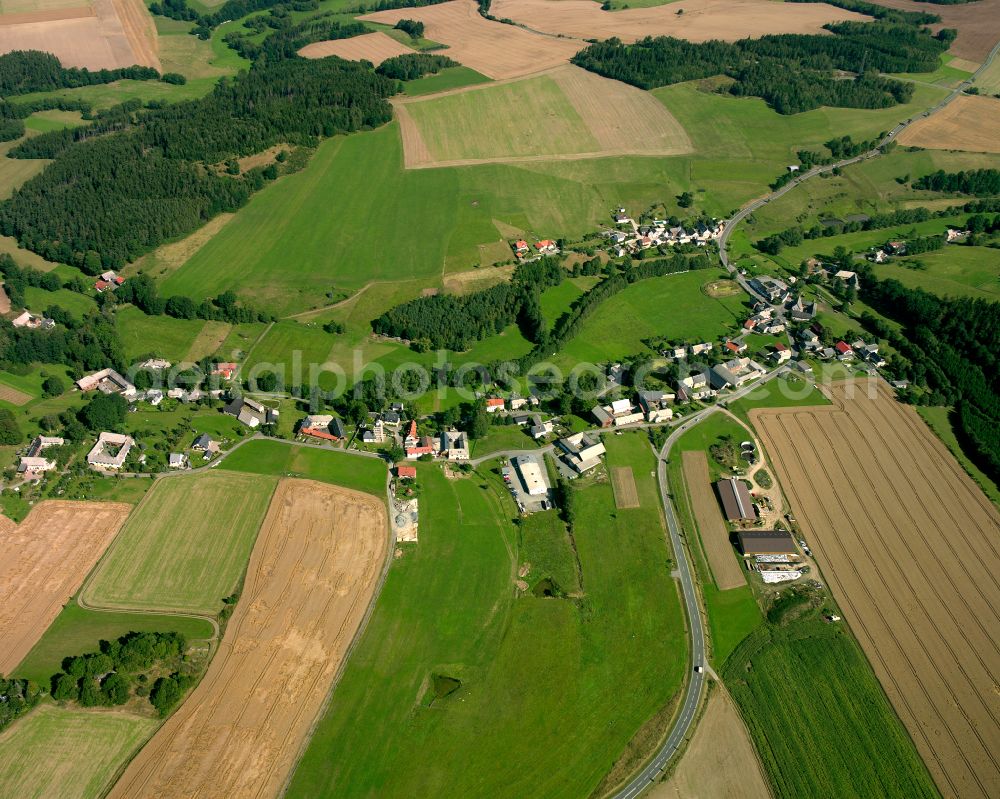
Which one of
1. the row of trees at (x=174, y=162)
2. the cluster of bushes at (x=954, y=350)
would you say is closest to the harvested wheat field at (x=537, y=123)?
the row of trees at (x=174, y=162)

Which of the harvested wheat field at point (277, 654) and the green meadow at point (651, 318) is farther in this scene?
the green meadow at point (651, 318)

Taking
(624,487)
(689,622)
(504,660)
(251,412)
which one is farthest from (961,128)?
(251,412)

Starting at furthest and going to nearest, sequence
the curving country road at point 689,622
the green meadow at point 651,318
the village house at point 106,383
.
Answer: the green meadow at point 651,318, the village house at point 106,383, the curving country road at point 689,622

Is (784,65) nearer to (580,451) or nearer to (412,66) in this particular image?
(412,66)

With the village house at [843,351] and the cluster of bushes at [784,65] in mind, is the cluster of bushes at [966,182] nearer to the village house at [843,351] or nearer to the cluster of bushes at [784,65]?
the cluster of bushes at [784,65]

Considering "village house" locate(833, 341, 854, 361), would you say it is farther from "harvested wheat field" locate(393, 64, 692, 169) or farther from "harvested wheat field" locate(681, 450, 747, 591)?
"harvested wheat field" locate(393, 64, 692, 169)

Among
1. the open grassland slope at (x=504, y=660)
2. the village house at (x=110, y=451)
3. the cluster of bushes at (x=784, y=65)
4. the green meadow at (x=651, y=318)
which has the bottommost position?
the green meadow at (x=651, y=318)
